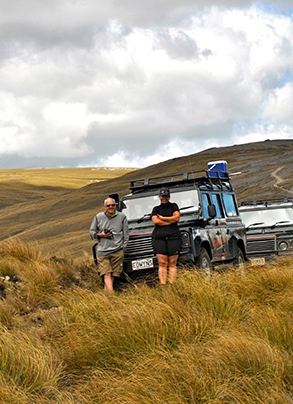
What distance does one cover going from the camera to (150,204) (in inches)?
490

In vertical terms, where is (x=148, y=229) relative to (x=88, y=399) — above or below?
above

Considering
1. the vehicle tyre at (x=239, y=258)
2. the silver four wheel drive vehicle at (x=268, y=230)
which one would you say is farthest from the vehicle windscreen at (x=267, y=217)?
the vehicle tyre at (x=239, y=258)

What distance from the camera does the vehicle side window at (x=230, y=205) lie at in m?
13.7

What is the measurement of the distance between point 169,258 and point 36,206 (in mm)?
85448

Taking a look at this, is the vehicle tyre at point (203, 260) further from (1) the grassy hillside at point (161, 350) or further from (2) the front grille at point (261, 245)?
(2) the front grille at point (261, 245)

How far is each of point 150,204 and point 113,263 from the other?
6.54 feet

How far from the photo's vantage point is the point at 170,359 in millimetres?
5137

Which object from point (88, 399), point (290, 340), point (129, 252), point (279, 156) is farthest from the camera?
point (279, 156)

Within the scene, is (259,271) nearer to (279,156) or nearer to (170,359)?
(170,359)

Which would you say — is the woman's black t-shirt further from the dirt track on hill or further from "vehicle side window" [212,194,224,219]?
the dirt track on hill

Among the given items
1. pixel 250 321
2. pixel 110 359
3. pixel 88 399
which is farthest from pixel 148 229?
pixel 88 399

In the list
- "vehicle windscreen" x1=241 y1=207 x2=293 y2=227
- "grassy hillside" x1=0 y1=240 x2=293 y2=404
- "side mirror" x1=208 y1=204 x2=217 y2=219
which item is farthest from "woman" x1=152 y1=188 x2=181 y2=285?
"vehicle windscreen" x1=241 y1=207 x2=293 y2=227

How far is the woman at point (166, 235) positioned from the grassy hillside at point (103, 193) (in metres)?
22.3

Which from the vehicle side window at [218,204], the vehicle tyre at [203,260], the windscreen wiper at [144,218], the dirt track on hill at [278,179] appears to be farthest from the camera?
the dirt track on hill at [278,179]
